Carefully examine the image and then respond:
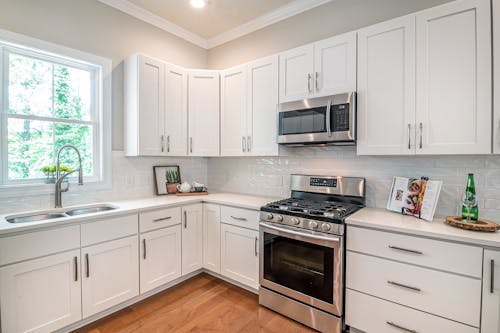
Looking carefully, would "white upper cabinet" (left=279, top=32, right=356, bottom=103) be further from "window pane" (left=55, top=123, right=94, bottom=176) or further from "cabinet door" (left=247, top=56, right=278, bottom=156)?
"window pane" (left=55, top=123, right=94, bottom=176)

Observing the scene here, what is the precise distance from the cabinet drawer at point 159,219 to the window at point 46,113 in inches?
Answer: 28.8

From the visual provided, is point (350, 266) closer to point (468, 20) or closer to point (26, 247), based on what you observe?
point (468, 20)

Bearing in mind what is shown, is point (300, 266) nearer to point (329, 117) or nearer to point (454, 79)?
point (329, 117)

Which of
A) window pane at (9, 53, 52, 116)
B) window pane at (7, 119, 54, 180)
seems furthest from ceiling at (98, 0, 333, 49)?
window pane at (7, 119, 54, 180)

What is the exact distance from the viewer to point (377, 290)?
1823 millimetres

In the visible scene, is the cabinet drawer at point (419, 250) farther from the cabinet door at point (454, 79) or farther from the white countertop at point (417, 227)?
the cabinet door at point (454, 79)

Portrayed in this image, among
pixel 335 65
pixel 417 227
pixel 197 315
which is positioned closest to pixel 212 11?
pixel 335 65

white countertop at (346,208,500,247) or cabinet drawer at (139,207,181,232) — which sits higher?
white countertop at (346,208,500,247)

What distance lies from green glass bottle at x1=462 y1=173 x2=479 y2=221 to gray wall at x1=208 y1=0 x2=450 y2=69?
4.95 ft

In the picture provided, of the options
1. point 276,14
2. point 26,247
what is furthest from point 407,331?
point 276,14

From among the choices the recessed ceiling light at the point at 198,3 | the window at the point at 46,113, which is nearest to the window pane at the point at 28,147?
the window at the point at 46,113

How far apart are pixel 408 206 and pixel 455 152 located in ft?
1.68

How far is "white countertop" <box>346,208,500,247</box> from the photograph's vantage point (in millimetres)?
1500

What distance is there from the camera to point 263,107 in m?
2.78
